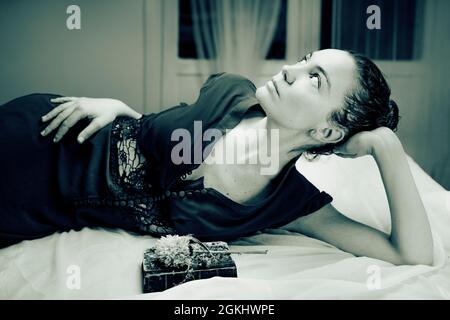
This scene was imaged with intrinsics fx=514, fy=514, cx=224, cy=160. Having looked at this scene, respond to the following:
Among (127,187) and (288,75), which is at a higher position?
(288,75)

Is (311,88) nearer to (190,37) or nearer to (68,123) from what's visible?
(68,123)

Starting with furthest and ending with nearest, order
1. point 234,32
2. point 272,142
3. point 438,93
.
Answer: point 438,93 < point 234,32 < point 272,142

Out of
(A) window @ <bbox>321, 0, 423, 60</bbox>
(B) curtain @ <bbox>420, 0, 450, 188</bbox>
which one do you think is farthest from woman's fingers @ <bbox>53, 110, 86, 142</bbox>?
(B) curtain @ <bbox>420, 0, 450, 188</bbox>

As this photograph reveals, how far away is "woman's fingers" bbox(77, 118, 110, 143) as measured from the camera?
1648mm

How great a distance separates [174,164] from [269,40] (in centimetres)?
177

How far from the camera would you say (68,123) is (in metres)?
1.66

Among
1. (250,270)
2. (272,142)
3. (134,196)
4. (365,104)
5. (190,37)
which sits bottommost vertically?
(250,270)

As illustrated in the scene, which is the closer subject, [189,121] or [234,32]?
[189,121]

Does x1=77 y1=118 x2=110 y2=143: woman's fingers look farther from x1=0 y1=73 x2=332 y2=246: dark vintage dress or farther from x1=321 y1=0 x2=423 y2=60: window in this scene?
x1=321 y1=0 x2=423 y2=60: window

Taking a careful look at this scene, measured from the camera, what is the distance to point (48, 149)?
166cm

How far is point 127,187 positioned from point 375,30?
2163 millimetres

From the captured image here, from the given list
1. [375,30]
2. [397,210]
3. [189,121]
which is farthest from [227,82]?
[375,30]

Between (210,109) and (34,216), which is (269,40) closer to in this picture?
(210,109)

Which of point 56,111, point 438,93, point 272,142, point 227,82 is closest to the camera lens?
point 272,142
